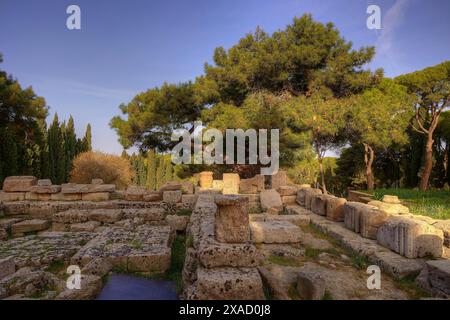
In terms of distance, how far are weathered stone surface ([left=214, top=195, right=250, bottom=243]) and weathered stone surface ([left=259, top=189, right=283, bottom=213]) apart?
4903 mm

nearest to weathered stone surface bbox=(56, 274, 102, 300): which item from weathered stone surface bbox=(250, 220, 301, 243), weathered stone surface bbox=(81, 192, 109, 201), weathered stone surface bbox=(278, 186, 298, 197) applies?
weathered stone surface bbox=(250, 220, 301, 243)

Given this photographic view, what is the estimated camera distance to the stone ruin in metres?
3.14

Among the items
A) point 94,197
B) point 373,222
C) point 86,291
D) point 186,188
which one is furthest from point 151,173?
point 86,291

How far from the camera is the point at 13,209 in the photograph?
7898mm

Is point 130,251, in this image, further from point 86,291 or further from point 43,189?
point 43,189

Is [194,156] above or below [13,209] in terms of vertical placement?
above

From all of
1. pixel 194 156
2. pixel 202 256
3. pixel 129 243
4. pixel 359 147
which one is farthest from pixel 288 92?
pixel 202 256

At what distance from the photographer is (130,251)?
15.1ft

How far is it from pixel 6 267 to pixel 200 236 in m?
2.78

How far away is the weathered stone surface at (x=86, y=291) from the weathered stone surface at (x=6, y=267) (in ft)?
4.08

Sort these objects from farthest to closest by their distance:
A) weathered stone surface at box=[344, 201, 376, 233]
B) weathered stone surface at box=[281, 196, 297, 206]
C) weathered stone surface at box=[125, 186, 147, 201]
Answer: weathered stone surface at box=[281, 196, 297, 206] < weathered stone surface at box=[125, 186, 147, 201] < weathered stone surface at box=[344, 201, 376, 233]

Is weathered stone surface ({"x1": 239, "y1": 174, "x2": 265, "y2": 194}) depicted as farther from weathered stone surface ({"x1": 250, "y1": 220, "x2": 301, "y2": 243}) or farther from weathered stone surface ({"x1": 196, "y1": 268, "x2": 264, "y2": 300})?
weathered stone surface ({"x1": 196, "y1": 268, "x2": 264, "y2": 300})
